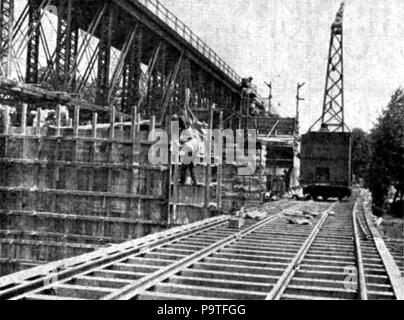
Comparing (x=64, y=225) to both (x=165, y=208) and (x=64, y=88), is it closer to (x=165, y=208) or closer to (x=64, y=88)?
(x=165, y=208)

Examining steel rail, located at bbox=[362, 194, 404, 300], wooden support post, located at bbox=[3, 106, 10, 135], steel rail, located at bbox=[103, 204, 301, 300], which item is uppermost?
wooden support post, located at bbox=[3, 106, 10, 135]

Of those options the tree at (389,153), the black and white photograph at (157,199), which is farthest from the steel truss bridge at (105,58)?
the tree at (389,153)

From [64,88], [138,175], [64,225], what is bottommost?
[64,225]

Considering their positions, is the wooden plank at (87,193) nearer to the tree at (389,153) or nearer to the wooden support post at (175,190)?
the wooden support post at (175,190)

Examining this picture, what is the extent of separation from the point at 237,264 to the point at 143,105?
18.9 m

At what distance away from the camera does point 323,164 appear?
84.5 feet

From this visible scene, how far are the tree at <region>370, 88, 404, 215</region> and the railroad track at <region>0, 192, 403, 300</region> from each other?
632 inches

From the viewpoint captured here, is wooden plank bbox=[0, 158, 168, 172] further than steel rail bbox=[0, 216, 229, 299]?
Yes

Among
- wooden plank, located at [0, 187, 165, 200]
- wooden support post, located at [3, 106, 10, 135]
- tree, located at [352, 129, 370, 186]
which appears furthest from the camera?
tree, located at [352, 129, 370, 186]

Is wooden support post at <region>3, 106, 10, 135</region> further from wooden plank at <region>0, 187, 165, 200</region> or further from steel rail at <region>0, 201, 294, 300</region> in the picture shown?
steel rail at <region>0, 201, 294, 300</region>

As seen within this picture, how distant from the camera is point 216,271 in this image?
6.89 metres

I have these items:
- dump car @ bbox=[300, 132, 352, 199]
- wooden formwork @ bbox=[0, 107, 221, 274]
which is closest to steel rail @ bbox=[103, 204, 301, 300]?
wooden formwork @ bbox=[0, 107, 221, 274]

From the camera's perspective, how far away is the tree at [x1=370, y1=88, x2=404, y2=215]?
25.3 metres
